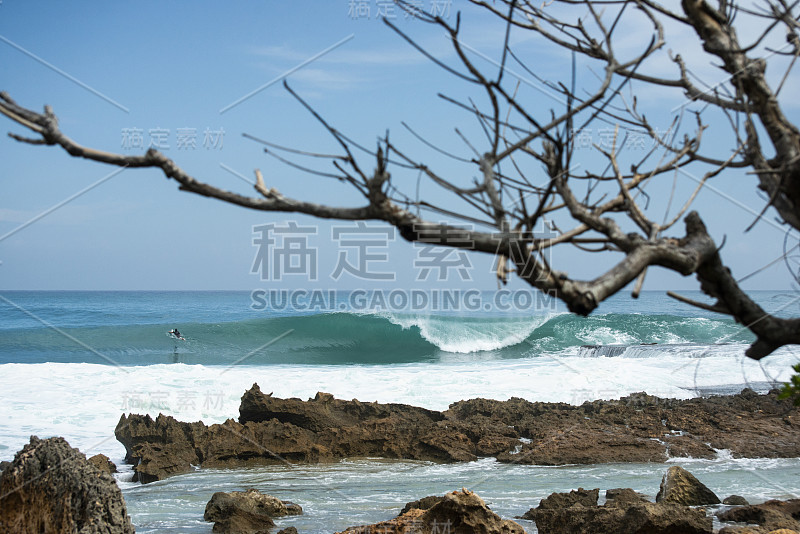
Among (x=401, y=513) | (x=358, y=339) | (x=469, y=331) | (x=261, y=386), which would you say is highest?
(x=469, y=331)

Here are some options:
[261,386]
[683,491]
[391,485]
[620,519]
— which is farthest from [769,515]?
[261,386]

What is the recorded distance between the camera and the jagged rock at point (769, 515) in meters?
4.82

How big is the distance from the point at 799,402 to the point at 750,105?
4.48 ft

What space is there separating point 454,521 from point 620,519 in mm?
1245

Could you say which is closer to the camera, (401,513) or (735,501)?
(401,513)

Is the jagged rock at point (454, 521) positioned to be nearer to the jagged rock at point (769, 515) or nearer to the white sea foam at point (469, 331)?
the jagged rock at point (769, 515)

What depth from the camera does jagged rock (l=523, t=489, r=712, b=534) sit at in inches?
176

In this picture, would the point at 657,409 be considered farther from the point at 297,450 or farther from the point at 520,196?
the point at 520,196

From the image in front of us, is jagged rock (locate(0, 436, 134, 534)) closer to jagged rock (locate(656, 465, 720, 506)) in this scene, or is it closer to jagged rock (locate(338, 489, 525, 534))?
jagged rock (locate(338, 489, 525, 534))

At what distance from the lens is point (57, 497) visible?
3945mm

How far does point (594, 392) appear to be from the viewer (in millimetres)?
13188

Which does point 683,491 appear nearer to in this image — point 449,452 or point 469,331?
point 449,452

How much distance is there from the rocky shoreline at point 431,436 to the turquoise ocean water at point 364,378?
0.26 meters

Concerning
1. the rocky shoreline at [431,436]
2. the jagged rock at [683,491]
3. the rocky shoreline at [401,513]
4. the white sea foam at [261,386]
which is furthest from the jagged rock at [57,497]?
the white sea foam at [261,386]
